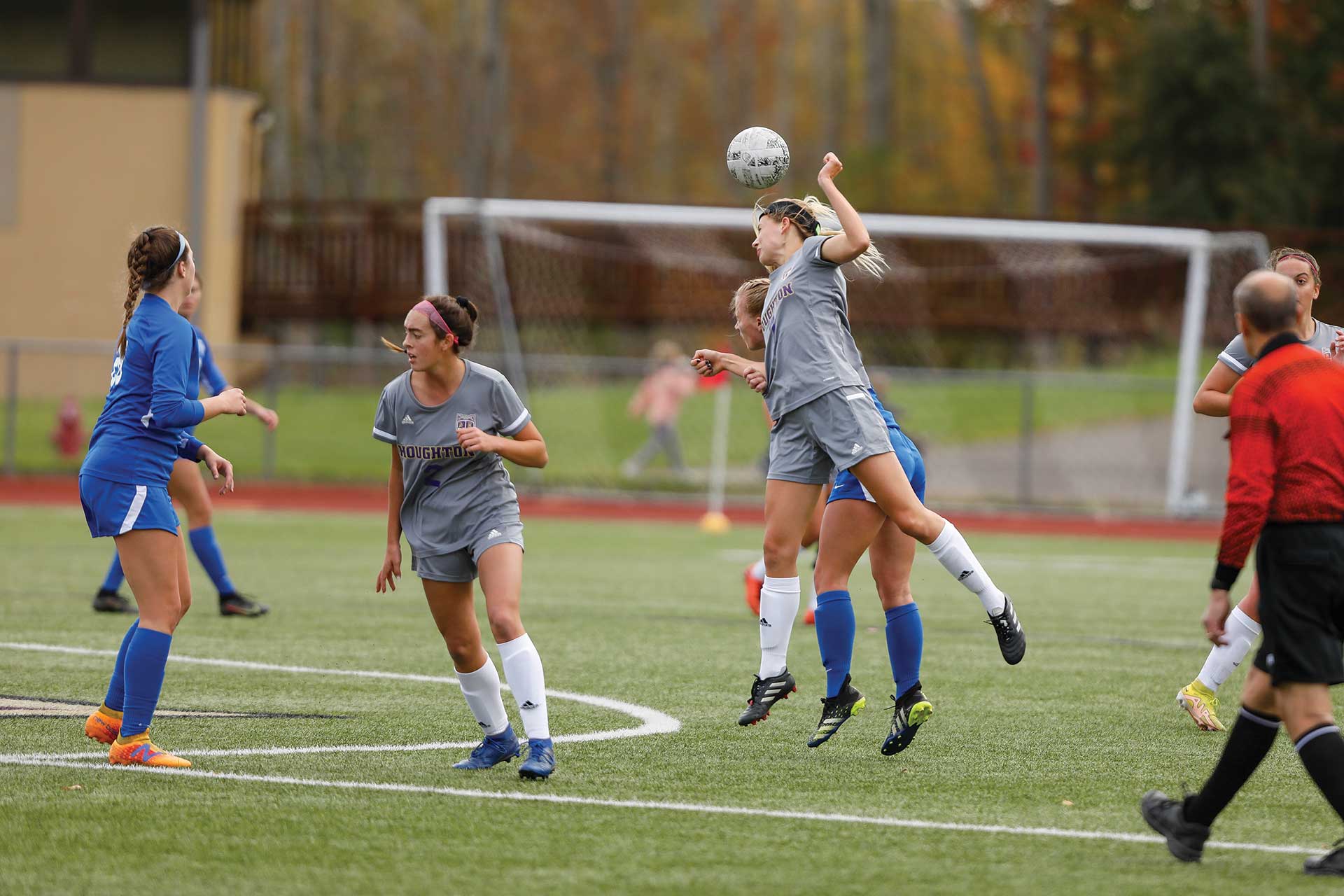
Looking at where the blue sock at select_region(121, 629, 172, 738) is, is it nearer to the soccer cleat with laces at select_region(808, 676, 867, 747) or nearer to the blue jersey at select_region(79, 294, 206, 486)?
the blue jersey at select_region(79, 294, 206, 486)

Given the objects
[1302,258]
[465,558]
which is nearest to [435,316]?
[465,558]

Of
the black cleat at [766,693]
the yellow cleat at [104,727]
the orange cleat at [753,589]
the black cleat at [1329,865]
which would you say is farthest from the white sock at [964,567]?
the orange cleat at [753,589]

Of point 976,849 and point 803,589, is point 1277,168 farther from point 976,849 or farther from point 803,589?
point 976,849

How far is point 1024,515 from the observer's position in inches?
956

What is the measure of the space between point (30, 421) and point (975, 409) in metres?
16.4

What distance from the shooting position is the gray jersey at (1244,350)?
7.06m

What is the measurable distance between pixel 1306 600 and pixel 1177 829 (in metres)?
0.83

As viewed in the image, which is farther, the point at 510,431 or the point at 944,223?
the point at 944,223

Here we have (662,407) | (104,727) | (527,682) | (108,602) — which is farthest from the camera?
(662,407)

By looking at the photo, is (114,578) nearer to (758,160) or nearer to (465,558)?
(465,558)

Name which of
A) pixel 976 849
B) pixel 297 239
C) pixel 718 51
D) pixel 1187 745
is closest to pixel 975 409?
pixel 297 239

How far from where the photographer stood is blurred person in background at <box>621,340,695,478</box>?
26.7 meters

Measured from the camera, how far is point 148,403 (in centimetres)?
643

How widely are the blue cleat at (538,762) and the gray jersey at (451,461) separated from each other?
2.60ft
